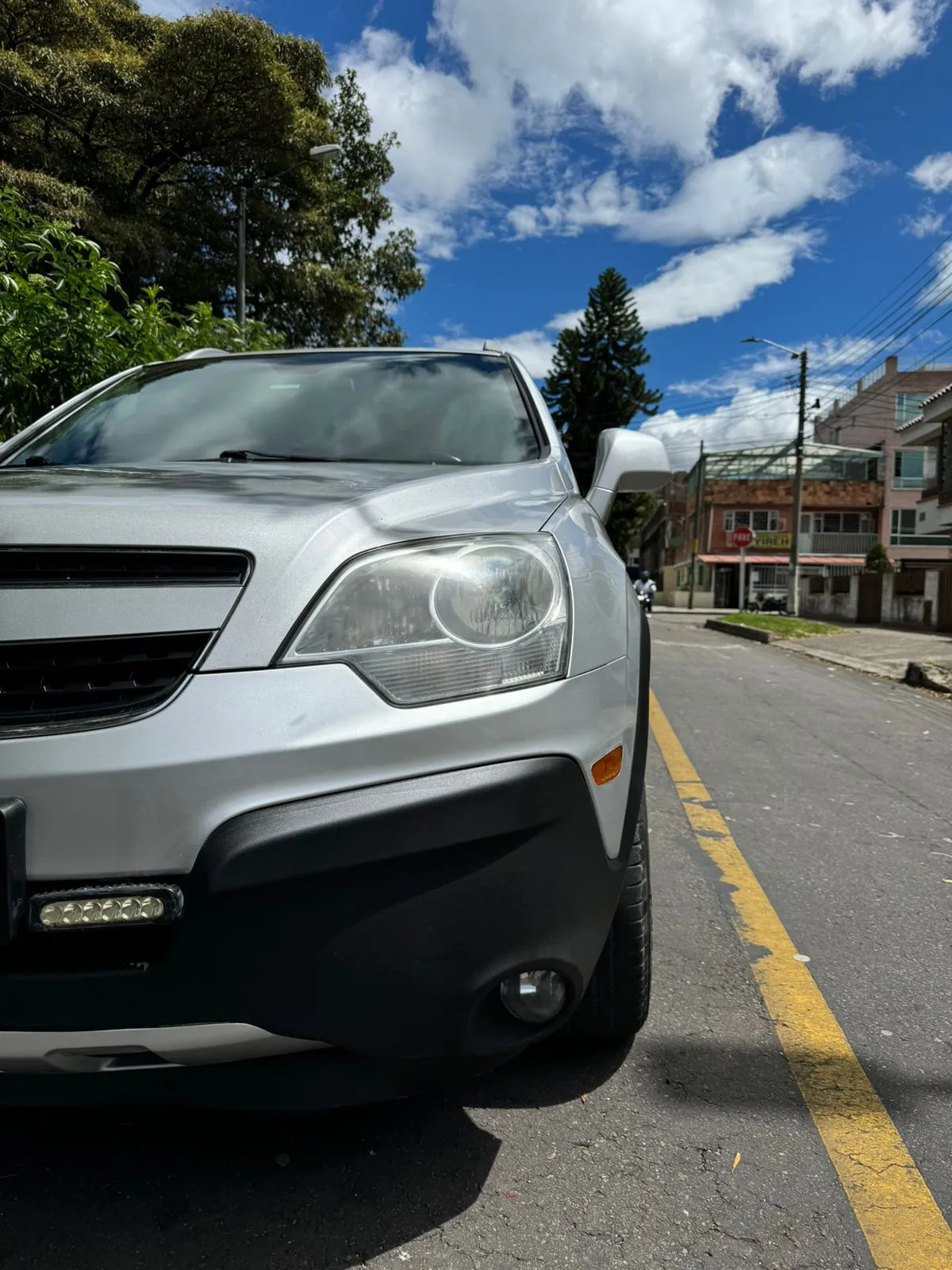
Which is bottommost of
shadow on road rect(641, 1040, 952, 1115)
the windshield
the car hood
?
shadow on road rect(641, 1040, 952, 1115)

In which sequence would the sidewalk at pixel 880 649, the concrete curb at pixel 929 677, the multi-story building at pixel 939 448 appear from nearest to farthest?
the concrete curb at pixel 929 677
the sidewalk at pixel 880 649
the multi-story building at pixel 939 448

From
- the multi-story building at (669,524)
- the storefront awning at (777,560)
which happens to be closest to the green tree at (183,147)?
the storefront awning at (777,560)

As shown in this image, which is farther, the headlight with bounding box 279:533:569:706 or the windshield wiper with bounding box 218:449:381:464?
the windshield wiper with bounding box 218:449:381:464

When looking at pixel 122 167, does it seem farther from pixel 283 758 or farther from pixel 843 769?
pixel 283 758

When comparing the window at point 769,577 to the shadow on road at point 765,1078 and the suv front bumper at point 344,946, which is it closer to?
the shadow on road at point 765,1078

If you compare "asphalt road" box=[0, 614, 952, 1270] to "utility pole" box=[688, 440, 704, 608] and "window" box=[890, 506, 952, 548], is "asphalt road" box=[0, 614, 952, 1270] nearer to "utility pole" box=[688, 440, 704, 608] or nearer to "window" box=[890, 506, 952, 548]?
Result: "utility pole" box=[688, 440, 704, 608]

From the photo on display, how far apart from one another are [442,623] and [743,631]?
62.7 ft

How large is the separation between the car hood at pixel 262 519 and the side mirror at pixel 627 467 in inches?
36.0

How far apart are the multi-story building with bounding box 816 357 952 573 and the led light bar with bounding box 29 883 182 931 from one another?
4586 cm

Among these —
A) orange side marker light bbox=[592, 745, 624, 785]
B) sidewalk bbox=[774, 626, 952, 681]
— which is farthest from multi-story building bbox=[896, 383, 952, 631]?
orange side marker light bbox=[592, 745, 624, 785]

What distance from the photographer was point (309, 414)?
264 centimetres

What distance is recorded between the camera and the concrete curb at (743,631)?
1766cm

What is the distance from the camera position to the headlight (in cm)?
138

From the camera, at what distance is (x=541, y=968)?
1.42 metres
